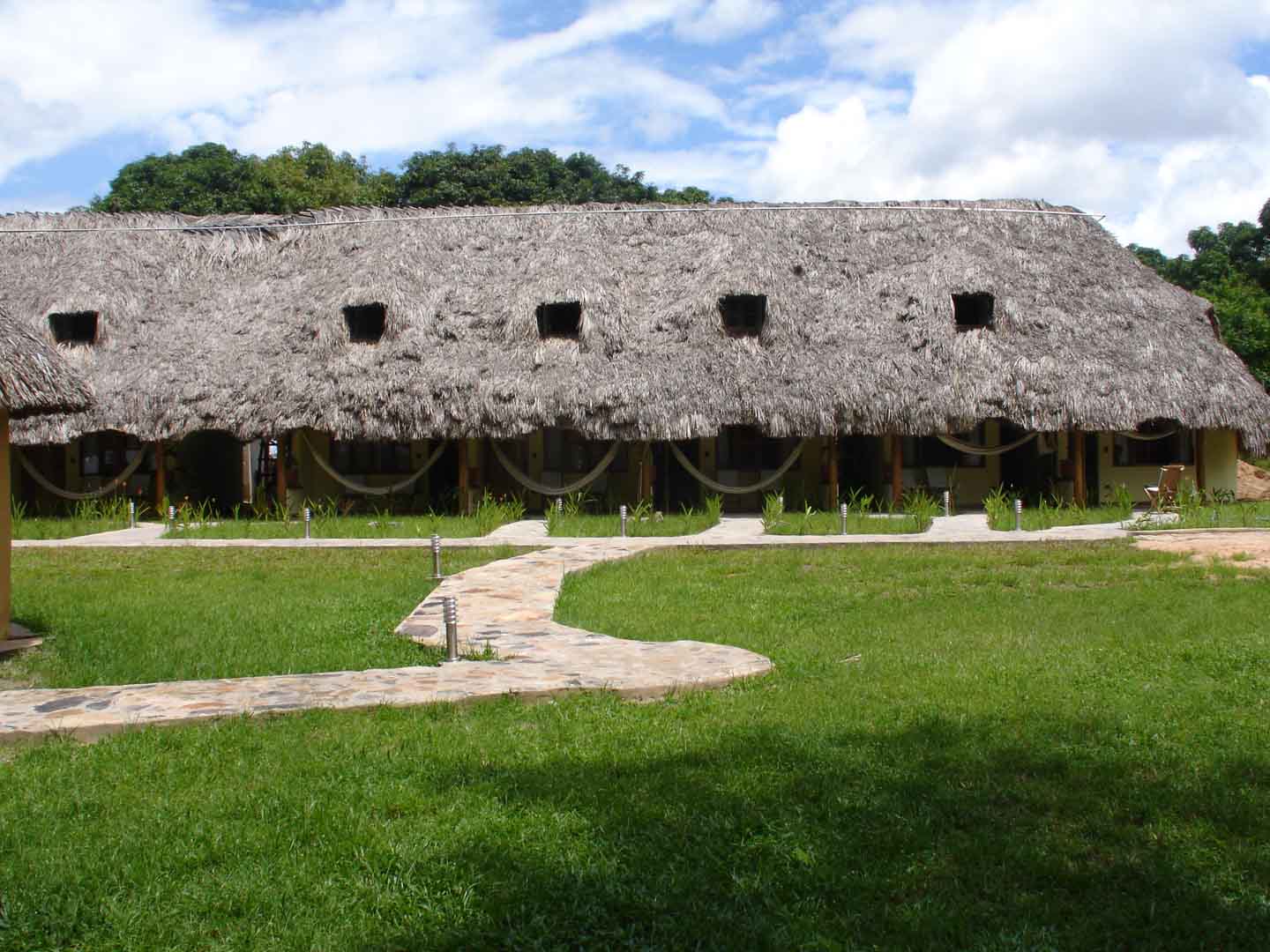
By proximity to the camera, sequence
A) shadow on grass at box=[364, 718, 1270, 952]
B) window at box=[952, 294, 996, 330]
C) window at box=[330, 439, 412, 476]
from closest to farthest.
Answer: shadow on grass at box=[364, 718, 1270, 952], window at box=[952, 294, 996, 330], window at box=[330, 439, 412, 476]

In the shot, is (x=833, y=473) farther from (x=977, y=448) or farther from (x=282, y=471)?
(x=282, y=471)

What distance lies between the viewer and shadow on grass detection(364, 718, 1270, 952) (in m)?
3.53

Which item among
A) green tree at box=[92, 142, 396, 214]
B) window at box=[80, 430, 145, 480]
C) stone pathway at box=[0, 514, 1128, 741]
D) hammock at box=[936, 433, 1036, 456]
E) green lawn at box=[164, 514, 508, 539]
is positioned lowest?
stone pathway at box=[0, 514, 1128, 741]

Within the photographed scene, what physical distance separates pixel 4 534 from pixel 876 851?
287 inches

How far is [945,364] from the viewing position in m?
18.8

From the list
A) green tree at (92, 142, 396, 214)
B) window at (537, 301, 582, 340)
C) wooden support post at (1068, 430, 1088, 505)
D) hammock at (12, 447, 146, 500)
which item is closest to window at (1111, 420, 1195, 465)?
wooden support post at (1068, 430, 1088, 505)

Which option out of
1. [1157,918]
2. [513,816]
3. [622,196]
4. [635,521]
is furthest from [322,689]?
[622,196]

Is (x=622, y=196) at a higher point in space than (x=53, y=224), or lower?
higher

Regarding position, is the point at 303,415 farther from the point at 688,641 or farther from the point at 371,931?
the point at 371,931

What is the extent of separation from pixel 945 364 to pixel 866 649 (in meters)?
12.0

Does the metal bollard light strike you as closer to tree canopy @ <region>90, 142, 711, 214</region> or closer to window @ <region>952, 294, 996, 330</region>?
window @ <region>952, 294, 996, 330</region>

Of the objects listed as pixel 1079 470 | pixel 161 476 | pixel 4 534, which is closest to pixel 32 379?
pixel 4 534

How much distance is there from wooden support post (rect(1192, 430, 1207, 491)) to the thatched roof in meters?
1.23

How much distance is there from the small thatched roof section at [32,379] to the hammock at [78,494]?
37.9 ft
